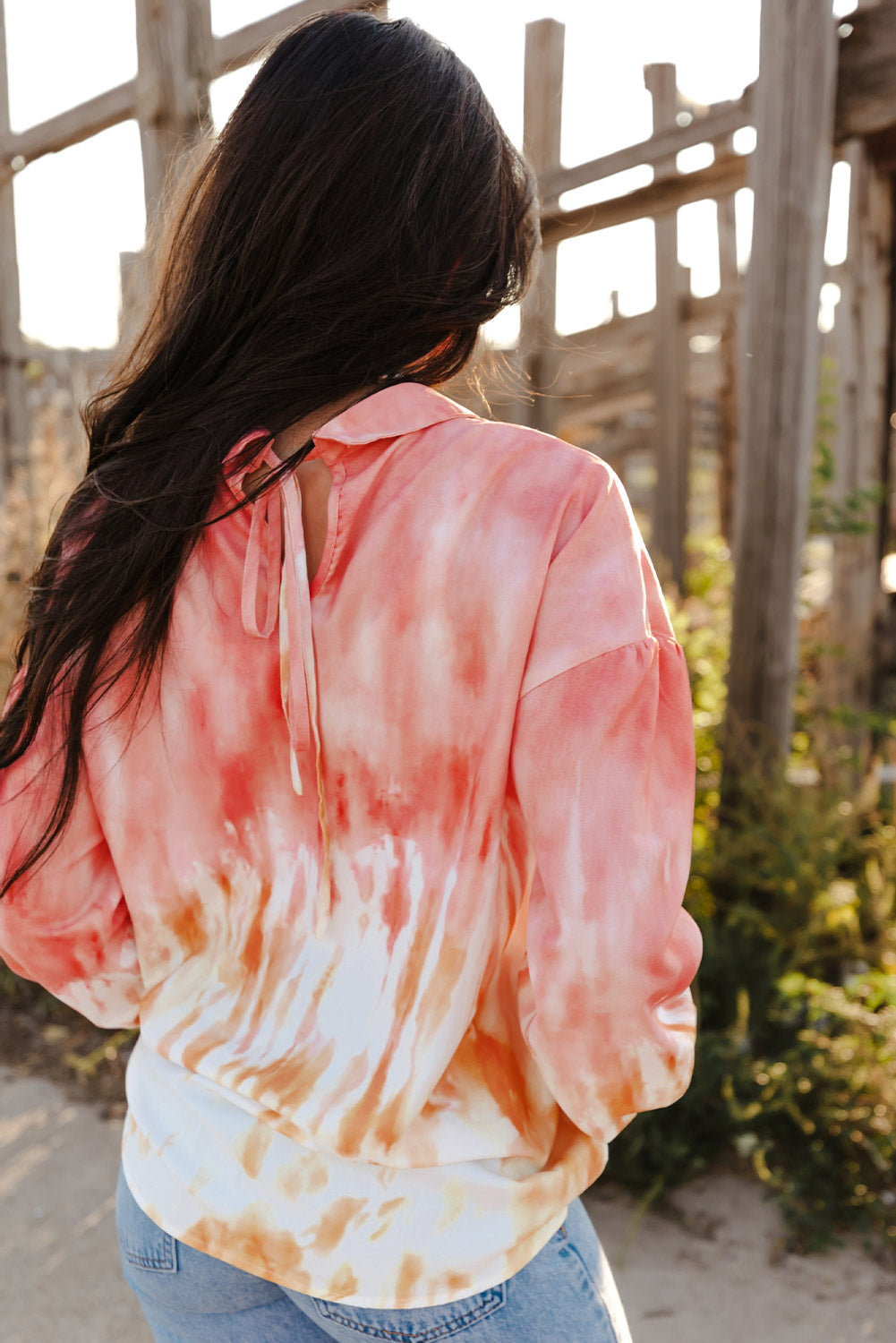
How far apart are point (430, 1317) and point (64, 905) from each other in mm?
535

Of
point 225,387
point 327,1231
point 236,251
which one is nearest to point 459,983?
point 327,1231

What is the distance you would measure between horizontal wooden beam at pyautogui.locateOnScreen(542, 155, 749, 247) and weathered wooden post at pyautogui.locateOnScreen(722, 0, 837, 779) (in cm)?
29

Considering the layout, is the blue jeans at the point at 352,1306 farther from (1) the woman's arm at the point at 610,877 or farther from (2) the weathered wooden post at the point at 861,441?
(2) the weathered wooden post at the point at 861,441

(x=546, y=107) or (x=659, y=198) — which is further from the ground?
(x=546, y=107)

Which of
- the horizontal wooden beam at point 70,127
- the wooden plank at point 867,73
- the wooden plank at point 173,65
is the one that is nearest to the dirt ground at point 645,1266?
the wooden plank at point 867,73

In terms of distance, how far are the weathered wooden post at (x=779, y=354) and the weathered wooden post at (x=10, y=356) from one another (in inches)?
157

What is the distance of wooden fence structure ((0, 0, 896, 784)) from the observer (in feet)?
10.2

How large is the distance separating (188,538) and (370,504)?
0.54ft

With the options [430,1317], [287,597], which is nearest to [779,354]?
[287,597]

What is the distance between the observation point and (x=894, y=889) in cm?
304

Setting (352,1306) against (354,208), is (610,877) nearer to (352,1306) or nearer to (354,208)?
(352,1306)

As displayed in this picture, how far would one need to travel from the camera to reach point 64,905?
3.80 feet

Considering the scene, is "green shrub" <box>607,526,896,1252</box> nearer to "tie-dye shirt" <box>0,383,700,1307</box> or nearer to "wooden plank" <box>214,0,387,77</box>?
"tie-dye shirt" <box>0,383,700,1307</box>

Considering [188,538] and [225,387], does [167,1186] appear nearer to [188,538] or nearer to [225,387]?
[188,538]
